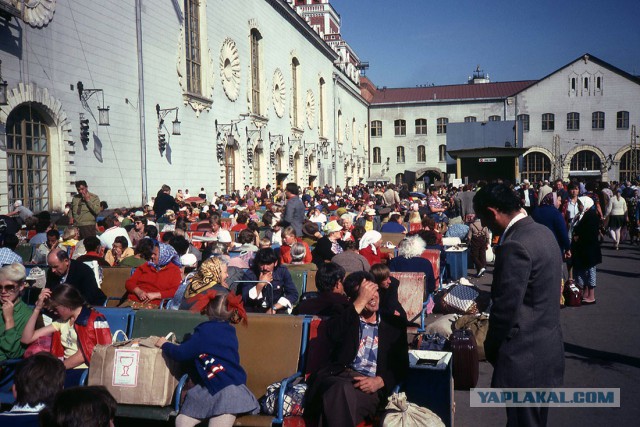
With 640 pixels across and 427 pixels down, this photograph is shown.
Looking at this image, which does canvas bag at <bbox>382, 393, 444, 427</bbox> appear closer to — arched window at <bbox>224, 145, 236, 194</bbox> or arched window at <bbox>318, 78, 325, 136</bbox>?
arched window at <bbox>224, 145, 236, 194</bbox>

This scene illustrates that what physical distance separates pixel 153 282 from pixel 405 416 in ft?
13.0

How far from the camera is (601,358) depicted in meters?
6.84

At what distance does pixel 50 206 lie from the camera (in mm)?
16328

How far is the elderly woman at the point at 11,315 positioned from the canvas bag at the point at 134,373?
0.94m

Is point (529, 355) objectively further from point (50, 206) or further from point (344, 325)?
point (50, 206)

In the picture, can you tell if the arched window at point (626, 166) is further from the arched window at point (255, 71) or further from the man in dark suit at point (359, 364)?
the man in dark suit at point (359, 364)

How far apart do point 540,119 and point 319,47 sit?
25.2m

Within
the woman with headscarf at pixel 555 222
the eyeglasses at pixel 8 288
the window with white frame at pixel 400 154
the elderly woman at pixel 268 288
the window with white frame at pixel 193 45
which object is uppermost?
the window with white frame at pixel 193 45

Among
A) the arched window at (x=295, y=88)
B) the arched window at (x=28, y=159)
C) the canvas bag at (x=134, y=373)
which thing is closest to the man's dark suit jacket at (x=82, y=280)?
the canvas bag at (x=134, y=373)

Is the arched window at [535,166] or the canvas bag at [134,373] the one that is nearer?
the canvas bag at [134,373]

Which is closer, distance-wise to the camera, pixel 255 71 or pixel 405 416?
pixel 405 416

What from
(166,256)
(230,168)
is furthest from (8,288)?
(230,168)

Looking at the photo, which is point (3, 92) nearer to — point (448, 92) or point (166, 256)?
point (166, 256)

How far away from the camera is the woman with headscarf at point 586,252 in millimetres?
9438
